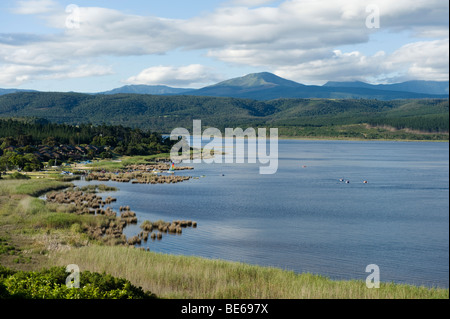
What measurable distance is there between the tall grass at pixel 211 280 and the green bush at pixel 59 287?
311cm

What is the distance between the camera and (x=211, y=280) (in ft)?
74.6

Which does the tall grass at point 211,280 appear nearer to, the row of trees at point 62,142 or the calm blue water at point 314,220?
the calm blue water at point 314,220

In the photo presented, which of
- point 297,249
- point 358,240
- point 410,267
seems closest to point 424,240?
point 358,240

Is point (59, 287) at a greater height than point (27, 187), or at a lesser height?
greater

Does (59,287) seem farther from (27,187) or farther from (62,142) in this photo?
(62,142)

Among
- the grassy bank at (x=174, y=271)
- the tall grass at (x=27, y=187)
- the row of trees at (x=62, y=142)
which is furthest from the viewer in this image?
the row of trees at (x=62, y=142)

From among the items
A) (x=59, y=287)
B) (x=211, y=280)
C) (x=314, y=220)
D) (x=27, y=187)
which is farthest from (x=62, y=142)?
(x=59, y=287)

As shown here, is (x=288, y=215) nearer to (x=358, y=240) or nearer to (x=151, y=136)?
(x=358, y=240)

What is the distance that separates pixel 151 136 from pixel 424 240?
382ft

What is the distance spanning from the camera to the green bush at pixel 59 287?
15.1m

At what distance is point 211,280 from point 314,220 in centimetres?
2899

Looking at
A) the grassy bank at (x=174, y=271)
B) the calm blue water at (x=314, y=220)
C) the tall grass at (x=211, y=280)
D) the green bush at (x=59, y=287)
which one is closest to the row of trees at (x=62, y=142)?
the calm blue water at (x=314, y=220)

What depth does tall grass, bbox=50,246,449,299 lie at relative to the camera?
2058 centimetres

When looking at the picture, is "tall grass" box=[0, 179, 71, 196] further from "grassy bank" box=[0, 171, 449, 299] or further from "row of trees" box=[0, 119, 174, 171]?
"grassy bank" box=[0, 171, 449, 299]
